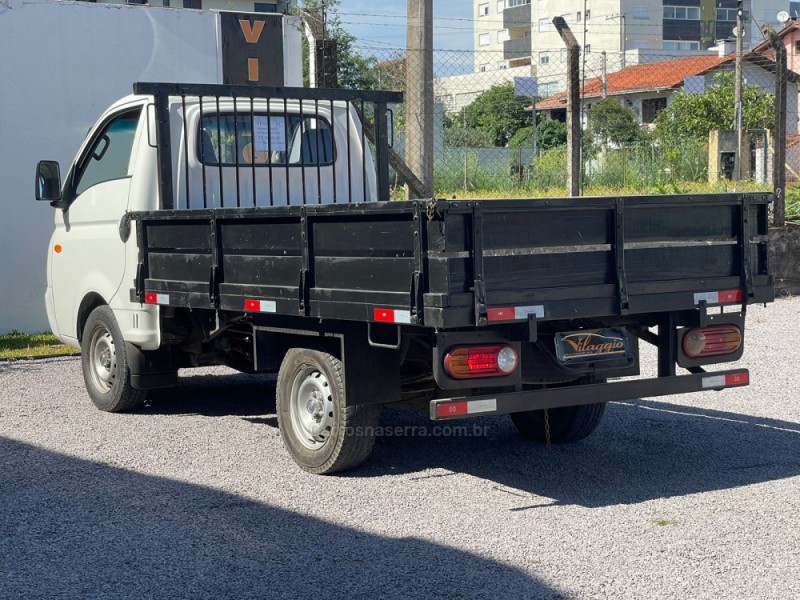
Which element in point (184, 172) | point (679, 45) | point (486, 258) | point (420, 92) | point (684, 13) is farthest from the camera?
point (679, 45)

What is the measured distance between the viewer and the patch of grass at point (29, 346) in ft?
38.0

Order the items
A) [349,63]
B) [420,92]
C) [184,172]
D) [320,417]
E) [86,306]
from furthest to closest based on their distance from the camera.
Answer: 1. [349,63]
2. [420,92]
3. [86,306]
4. [184,172]
5. [320,417]

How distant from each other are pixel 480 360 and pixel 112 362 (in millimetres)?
3762

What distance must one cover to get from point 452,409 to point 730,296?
1728 mm

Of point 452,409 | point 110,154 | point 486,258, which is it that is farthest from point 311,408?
point 110,154

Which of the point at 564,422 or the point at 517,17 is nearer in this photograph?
the point at 564,422

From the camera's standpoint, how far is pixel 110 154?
8.61 metres

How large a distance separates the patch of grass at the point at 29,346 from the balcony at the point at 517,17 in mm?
76614

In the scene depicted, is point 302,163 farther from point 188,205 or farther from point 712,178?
point 712,178

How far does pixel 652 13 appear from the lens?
273 ft

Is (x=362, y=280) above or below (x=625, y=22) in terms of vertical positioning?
below

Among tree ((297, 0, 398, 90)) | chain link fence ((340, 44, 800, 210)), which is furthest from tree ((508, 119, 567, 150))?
tree ((297, 0, 398, 90))

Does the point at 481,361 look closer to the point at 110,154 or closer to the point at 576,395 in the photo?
the point at 576,395

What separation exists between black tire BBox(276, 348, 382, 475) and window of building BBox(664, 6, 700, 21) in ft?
278
